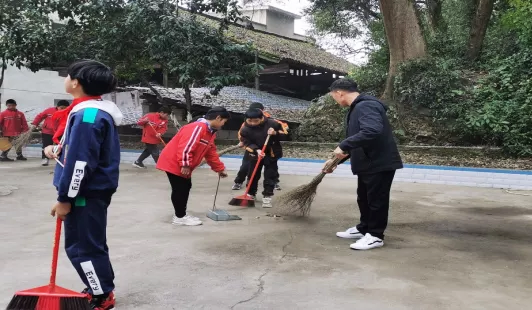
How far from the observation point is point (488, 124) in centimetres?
1030

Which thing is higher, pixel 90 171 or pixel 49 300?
pixel 90 171

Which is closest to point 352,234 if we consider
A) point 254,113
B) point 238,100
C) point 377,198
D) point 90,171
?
point 377,198

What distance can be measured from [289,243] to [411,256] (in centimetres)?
109

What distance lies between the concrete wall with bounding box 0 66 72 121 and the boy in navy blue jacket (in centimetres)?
1632

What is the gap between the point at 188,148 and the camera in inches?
191

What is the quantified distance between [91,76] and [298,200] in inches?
134

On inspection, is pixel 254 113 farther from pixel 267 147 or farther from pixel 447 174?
pixel 447 174

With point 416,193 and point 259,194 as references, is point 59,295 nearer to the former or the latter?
point 259,194

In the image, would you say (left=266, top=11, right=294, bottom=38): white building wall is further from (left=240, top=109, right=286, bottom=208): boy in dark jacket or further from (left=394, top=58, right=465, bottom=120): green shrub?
(left=240, top=109, right=286, bottom=208): boy in dark jacket

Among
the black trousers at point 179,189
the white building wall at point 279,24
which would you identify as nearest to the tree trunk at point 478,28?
the black trousers at point 179,189

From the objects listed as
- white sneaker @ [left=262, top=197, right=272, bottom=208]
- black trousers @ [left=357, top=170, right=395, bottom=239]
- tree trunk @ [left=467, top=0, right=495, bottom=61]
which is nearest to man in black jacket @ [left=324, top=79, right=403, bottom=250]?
black trousers @ [left=357, top=170, right=395, bottom=239]

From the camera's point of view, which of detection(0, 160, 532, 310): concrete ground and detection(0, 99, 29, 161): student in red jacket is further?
detection(0, 99, 29, 161): student in red jacket

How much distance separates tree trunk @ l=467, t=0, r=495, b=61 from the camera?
1346 centimetres

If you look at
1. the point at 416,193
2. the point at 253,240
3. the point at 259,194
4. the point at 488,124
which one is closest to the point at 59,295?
the point at 253,240
